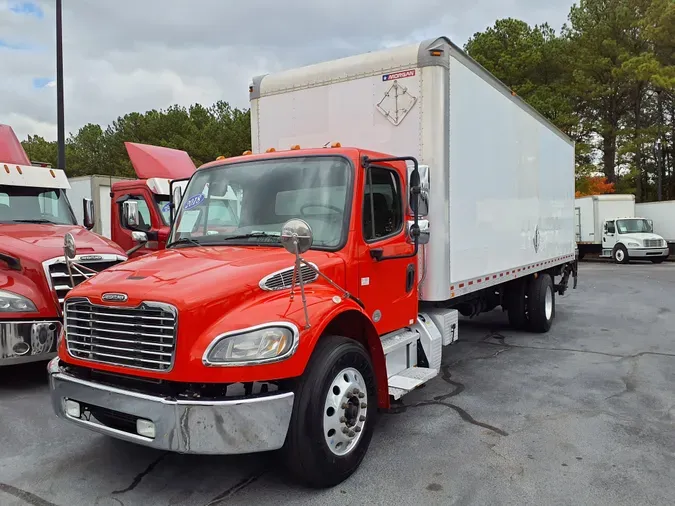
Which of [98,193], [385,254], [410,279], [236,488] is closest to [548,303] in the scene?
[410,279]

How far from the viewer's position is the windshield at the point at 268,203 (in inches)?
171

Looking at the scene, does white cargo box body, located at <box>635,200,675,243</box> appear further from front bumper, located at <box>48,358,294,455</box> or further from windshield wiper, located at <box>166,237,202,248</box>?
front bumper, located at <box>48,358,294,455</box>

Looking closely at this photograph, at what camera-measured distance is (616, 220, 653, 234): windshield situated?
25828 millimetres

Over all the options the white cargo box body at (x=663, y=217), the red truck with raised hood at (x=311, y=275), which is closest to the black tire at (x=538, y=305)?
the red truck with raised hood at (x=311, y=275)

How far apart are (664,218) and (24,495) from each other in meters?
29.9

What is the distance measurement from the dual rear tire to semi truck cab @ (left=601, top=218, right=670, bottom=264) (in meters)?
18.6

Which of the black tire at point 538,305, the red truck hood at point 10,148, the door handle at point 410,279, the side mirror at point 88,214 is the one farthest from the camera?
the black tire at point 538,305

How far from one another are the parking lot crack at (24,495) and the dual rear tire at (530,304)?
7190mm

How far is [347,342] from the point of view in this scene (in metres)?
3.87

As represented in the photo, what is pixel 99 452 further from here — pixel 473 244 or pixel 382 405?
pixel 473 244

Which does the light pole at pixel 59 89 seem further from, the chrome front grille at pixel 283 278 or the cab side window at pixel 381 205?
the chrome front grille at pixel 283 278

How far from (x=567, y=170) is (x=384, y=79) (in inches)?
262

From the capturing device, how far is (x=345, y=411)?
12.4 ft

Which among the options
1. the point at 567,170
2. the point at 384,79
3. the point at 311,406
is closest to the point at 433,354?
the point at 311,406
